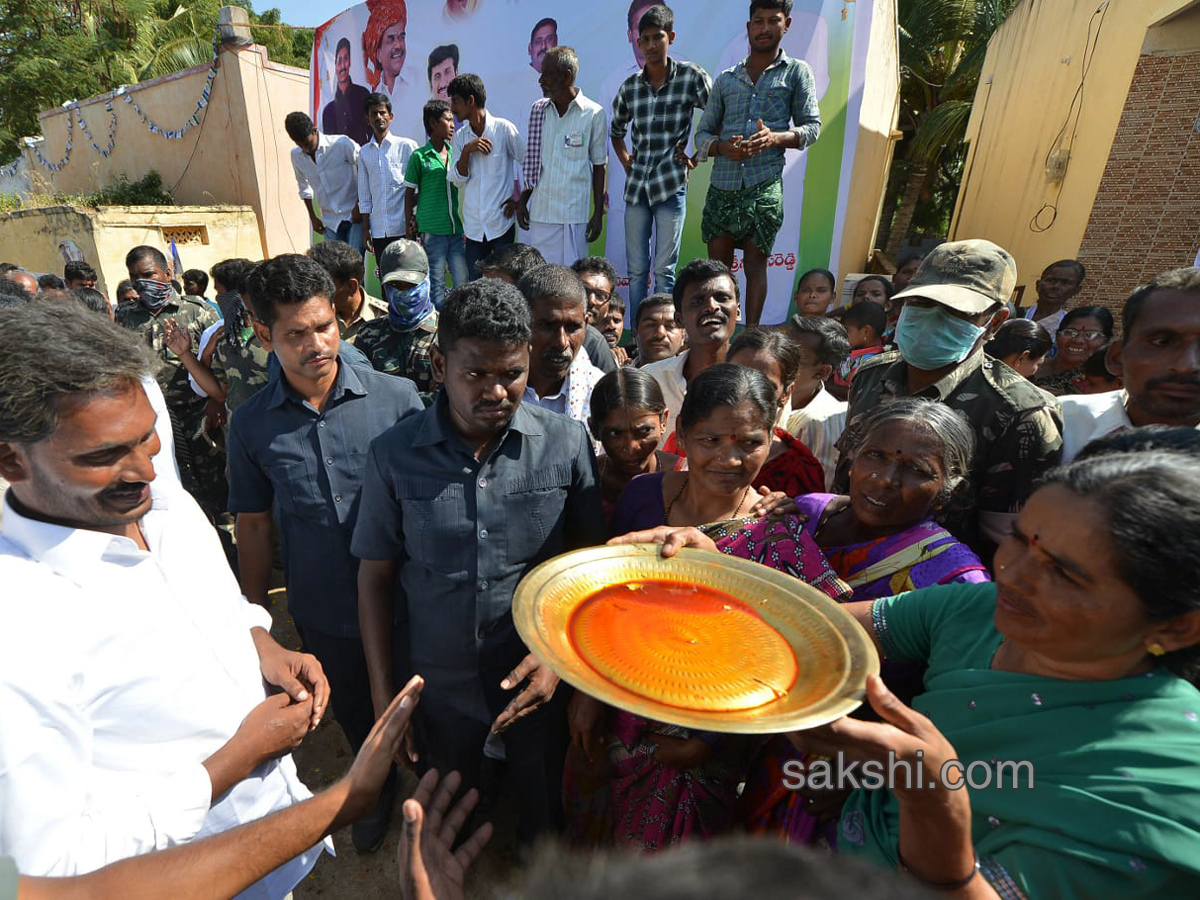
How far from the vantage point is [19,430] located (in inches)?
54.0

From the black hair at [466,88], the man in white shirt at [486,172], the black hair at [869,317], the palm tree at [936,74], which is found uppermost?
the palm tree at [936,74]

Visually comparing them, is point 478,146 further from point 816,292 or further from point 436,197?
point 816,292

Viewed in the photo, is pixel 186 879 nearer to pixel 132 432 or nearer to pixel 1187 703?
pixel 132 432

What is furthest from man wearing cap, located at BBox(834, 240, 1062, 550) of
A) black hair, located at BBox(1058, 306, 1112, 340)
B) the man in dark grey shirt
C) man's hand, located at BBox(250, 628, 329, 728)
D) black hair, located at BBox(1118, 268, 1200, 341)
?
black hair, located at BBox(1058, 306, 1112, 340)

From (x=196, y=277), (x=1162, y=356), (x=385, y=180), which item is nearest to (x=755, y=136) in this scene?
(x=1162, y=356)

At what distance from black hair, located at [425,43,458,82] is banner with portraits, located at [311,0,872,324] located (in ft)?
0.06

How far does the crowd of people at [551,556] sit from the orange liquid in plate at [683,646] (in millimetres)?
184

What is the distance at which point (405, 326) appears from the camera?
4.18 m

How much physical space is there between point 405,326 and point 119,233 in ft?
43.3

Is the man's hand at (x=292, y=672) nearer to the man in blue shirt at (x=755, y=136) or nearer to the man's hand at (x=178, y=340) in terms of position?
the man's hand at (x=178, y=340)

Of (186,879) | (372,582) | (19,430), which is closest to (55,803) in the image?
(186,879)

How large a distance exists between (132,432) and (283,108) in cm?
1680

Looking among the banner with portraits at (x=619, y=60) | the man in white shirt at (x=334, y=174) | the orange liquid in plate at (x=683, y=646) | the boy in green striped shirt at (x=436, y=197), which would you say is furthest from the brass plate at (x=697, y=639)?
the man in white shirt at (x=334, y=174)

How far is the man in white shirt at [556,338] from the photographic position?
3201mm
